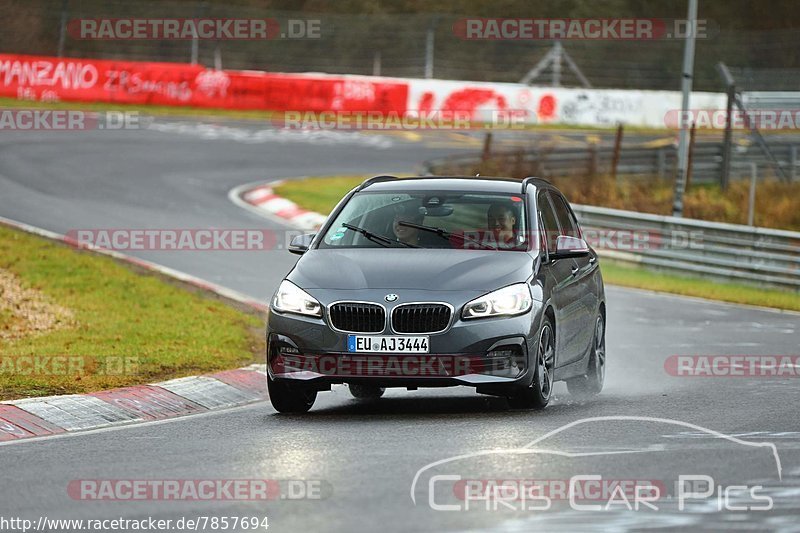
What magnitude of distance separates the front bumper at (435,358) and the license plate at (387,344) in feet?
0.12

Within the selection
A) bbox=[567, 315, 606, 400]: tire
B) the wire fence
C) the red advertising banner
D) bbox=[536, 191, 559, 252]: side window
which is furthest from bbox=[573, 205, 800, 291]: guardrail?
the red advertising banner

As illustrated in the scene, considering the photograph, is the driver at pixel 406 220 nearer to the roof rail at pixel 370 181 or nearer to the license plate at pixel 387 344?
the roof rail at pixel 370 181

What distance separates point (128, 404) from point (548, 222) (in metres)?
3.48

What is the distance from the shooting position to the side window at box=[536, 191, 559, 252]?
11766 mm

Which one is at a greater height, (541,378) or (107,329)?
(541,378)

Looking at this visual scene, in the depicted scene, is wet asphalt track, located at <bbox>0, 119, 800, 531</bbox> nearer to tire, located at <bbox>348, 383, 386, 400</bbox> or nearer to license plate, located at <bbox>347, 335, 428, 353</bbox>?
tire, located at <bbox>348, 383, 386, 400</bbox>

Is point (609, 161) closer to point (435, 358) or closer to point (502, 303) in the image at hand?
point (502, 303)

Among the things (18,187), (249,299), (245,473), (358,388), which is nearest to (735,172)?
(18,187)

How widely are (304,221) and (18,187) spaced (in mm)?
5185

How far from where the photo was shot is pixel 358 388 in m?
12.5

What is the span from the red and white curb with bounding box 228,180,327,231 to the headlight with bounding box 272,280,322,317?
560 inches

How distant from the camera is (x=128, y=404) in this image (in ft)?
37.2

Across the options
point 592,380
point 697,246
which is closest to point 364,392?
point 592,380

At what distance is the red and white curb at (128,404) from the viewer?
10375 millimetres
